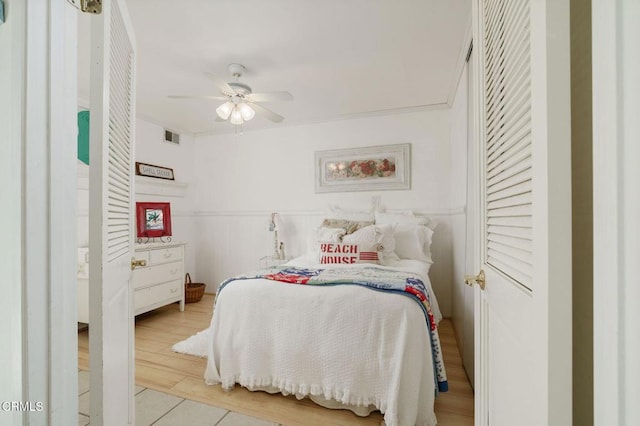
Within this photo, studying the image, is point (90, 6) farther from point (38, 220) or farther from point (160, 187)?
point (160, 187)

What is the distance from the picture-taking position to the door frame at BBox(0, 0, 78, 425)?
58cm

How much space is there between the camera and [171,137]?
4.12 meters

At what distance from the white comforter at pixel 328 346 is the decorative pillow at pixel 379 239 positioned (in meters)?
0.93

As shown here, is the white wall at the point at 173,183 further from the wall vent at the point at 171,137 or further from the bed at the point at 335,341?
the bed at the point at 335,341

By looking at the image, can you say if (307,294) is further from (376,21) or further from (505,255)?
(376,21)

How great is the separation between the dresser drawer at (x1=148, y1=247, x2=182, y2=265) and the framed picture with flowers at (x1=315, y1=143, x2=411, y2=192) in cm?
200

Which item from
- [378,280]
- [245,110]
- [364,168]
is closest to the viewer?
[378,280]

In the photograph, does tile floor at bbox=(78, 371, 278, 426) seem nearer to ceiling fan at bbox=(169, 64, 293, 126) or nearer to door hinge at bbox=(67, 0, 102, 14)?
door hinge at bbox=(67, 0, 102, 14)

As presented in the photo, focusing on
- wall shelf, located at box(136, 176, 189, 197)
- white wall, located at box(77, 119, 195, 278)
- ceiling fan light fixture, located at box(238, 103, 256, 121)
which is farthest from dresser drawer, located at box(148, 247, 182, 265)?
ceiling fan light fixture, located at box(238, 103, 256, 121)

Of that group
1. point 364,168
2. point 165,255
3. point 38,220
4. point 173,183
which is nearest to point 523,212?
point 38,220

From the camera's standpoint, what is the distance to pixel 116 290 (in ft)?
3.44

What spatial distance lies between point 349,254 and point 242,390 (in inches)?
51.7

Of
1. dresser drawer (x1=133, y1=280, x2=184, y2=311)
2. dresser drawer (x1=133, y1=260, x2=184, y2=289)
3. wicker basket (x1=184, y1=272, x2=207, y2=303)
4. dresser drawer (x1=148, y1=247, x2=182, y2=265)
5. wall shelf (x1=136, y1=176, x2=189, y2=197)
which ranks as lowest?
wicker basket (x1=184, y1=272, x2=207, y2=303)
